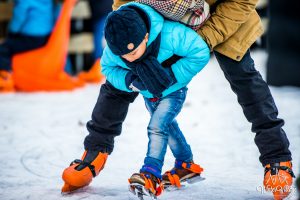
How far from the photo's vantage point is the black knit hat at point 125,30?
176 cm

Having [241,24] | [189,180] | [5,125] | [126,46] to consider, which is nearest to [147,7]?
[126,46]

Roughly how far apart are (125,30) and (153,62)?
0.60 ft

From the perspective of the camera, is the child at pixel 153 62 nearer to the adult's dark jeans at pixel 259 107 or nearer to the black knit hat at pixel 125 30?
the black knit hat at pixel 125 30

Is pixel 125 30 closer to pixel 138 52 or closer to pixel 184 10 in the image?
pixel 138 52

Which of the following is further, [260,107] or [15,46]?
[15,46]

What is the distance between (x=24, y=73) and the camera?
177 inches

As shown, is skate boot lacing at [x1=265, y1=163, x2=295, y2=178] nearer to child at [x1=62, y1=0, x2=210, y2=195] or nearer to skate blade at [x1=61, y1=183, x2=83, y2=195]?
child at [x1=62, y1=0, x2=210, y2=195]

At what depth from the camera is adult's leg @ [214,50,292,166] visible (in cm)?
203

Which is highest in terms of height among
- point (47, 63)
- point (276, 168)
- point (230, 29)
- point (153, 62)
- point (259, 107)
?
point (230, 29)

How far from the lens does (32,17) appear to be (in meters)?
4.48

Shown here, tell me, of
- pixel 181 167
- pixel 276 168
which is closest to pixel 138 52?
pixel 181 167

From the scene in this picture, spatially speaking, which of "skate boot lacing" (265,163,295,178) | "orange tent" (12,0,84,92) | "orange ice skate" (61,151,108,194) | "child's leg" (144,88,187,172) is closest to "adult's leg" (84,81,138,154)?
"orange ice skate" (61,151,108,194)

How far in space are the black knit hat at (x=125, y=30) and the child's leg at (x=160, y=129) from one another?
1.00 ft

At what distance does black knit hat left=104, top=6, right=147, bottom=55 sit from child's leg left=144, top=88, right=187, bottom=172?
12.0 inches
